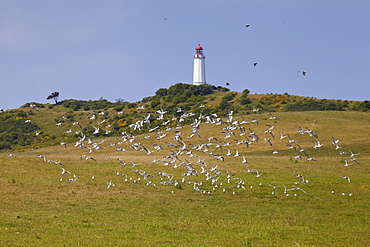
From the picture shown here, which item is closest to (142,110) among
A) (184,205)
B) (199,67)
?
(199,67)

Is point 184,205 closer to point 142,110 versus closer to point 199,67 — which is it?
point 142,110

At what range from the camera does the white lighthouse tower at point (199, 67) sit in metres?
157

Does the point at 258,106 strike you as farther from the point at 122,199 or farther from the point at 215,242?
the point at 215,242

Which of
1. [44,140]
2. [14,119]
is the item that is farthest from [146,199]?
[14,119]

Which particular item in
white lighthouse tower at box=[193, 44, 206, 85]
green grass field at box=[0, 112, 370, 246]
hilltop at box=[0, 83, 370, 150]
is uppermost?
white lighthouse tower at box=[193, 44, 206, 85]

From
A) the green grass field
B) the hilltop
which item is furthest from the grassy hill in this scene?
the hilltop

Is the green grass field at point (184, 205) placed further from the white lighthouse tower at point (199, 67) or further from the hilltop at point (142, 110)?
the white lighthouse tower at point (199, 67)

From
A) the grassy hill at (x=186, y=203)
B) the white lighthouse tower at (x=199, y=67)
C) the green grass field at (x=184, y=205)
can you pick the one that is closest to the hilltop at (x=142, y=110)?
the white lighthouse tower at (x=199, y=67)

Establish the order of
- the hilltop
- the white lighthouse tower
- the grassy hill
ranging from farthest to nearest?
the white lighthouse tower, the hilltop, the grassy hill

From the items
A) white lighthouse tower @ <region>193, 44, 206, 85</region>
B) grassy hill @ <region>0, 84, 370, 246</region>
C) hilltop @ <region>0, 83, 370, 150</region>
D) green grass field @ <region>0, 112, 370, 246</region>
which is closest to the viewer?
green grass field @ <region>0, 112, 370, 246</region>

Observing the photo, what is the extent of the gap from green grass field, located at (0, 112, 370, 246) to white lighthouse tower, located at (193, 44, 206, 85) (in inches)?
3825

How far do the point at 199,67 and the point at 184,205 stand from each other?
125 metres

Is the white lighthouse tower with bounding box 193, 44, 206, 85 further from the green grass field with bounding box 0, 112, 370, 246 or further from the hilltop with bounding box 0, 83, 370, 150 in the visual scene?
the green grass field with bounding box 0, 112, 370, 246

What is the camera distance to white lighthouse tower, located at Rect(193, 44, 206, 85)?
157 meters
